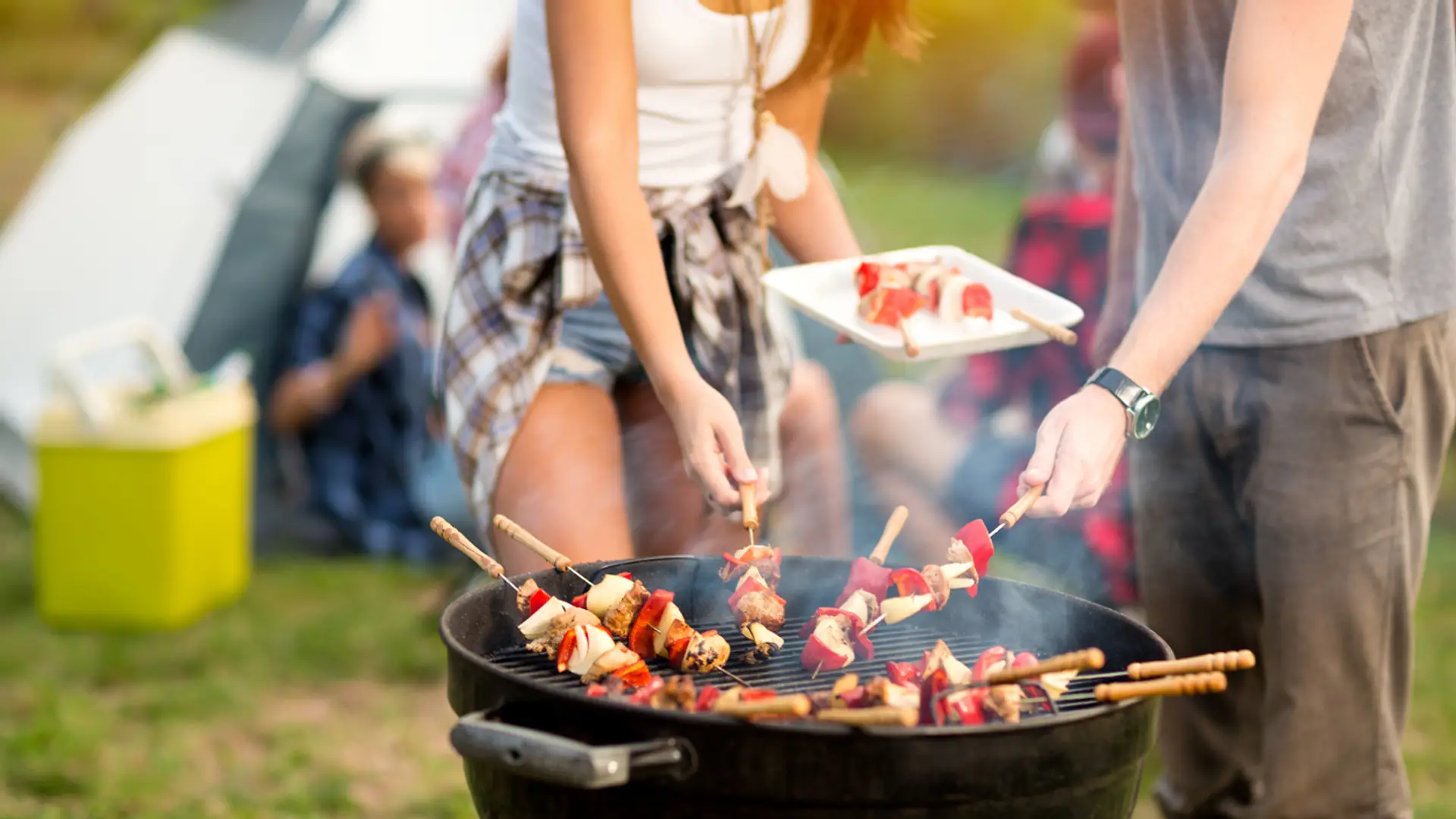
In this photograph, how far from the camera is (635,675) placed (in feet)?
5.59

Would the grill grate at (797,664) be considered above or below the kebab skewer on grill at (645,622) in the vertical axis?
below

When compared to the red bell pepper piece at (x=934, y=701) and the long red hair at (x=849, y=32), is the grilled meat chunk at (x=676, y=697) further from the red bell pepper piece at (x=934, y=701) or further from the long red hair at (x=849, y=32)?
the long red hair at (x=849, y=32)

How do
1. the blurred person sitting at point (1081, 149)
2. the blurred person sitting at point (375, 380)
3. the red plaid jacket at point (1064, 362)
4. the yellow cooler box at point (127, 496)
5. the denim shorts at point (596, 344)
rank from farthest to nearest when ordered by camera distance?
the blurred person sitting at point (375, 380) < the blurred person sitting at point (1081, 149) < the yellow cooler box at point (127, 496) < the red plaid jacket at point (1064, 362) < the denim shorts at point (596, 344)

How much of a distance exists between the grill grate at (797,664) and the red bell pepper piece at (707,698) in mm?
111

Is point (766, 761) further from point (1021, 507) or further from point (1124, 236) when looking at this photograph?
point (1124, 236)

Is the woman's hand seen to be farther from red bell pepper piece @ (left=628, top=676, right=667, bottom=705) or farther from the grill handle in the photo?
the grill handle

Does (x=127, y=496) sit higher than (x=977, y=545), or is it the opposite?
(x=977, y=545)

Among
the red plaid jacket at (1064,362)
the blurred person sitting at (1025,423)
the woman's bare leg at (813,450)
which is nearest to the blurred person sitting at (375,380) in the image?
the blurred person sitting at (1025,423)

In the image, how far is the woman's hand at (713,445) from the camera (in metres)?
1.85

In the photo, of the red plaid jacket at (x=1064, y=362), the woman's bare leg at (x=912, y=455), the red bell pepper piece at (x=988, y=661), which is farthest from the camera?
the woman's bare leg at (x=912, y=455)

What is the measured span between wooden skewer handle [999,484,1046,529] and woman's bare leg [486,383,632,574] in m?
0.59

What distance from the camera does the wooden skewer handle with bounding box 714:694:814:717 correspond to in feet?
4.63

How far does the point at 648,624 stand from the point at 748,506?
0.19 m

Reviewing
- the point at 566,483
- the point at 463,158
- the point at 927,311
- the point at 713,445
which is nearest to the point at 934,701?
the point at 713,445
